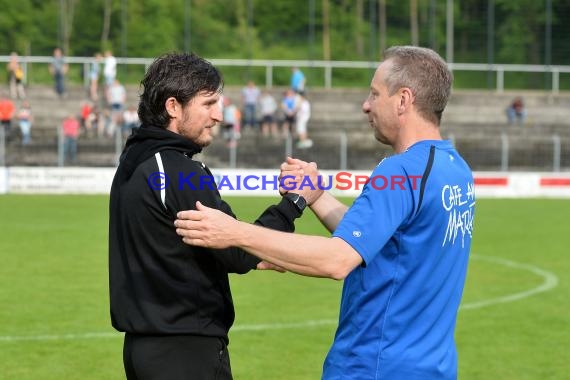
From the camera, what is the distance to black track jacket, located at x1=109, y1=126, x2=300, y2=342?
4.33 meters

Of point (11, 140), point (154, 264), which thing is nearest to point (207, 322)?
point (154, 264)

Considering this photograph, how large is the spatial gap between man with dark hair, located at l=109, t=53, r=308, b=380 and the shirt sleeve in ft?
2.00

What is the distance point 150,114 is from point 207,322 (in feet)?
3.00

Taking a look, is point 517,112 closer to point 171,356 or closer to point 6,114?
point 6,114

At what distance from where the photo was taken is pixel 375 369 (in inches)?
158

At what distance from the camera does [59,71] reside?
38.1m

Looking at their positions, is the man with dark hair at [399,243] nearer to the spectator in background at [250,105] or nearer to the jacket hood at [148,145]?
the jacket hood at [148,145]

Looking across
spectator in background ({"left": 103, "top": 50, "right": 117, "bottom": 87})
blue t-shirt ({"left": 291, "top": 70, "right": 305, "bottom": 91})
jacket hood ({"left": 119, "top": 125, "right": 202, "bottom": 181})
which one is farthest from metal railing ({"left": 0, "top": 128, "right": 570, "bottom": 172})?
jacket hood ({"left": 119, "top": 125, "right": 202, "bottom": 181})

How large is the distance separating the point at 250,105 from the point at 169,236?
32.4 meters

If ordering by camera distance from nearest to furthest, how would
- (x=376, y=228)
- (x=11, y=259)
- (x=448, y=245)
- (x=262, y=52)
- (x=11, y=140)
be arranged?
(x=376, y=228) → (x=448, y=245) → (x=11, y=259) → (x=11, y=140) → (x=262, y=52)

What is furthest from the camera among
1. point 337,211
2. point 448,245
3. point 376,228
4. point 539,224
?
point 539,224

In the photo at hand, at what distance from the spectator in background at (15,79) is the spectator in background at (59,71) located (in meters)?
1.20

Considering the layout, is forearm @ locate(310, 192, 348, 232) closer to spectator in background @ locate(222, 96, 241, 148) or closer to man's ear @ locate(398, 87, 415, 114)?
man's ear @ locate(398, 87, 415, 114)

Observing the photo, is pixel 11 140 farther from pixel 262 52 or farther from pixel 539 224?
pixel 262 52
